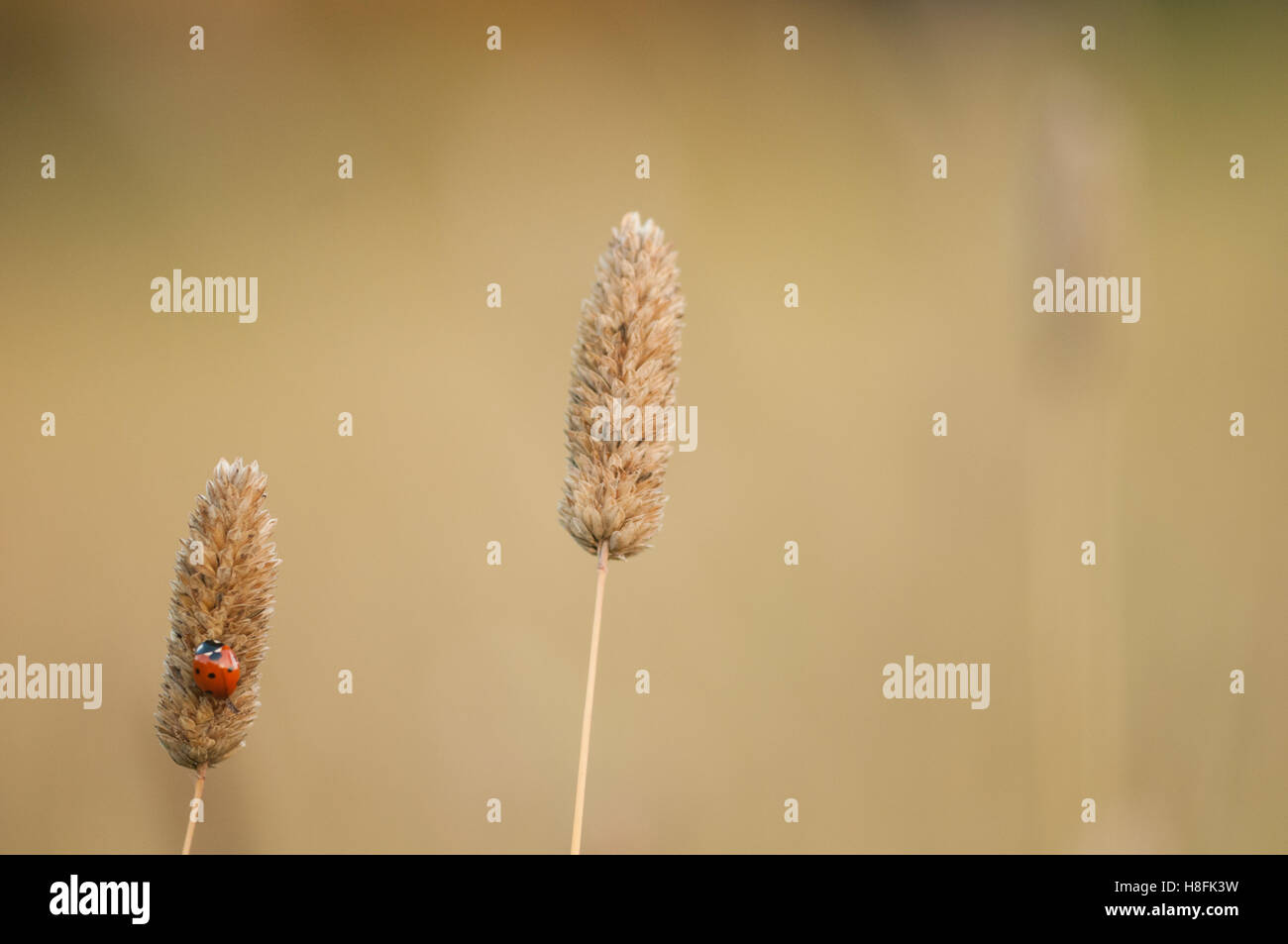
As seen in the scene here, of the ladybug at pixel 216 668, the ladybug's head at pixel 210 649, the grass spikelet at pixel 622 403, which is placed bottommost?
the ladybug at pixel 216 668

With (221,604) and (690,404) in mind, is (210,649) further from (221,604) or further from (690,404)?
(690,404)

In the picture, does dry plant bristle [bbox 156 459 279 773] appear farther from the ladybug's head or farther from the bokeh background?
the bokeh background

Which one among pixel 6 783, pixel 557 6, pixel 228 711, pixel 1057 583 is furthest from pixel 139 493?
pixel 1057 583

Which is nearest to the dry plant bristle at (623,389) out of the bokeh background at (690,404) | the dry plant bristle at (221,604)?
the dry plant bristle at (221,604)

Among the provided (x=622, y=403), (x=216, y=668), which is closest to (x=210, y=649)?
(x=216, y=668)

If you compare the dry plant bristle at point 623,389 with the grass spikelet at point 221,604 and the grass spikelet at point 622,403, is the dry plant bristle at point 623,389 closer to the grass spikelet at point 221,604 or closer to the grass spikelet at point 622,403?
the grass spikelet at point 622,403

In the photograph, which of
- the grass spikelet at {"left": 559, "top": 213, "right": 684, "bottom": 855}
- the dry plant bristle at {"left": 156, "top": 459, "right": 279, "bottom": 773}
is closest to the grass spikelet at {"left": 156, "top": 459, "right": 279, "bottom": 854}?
the dry plant bristle at {"left": 156, "top": 459, "right": 279, "bottom": 773}
